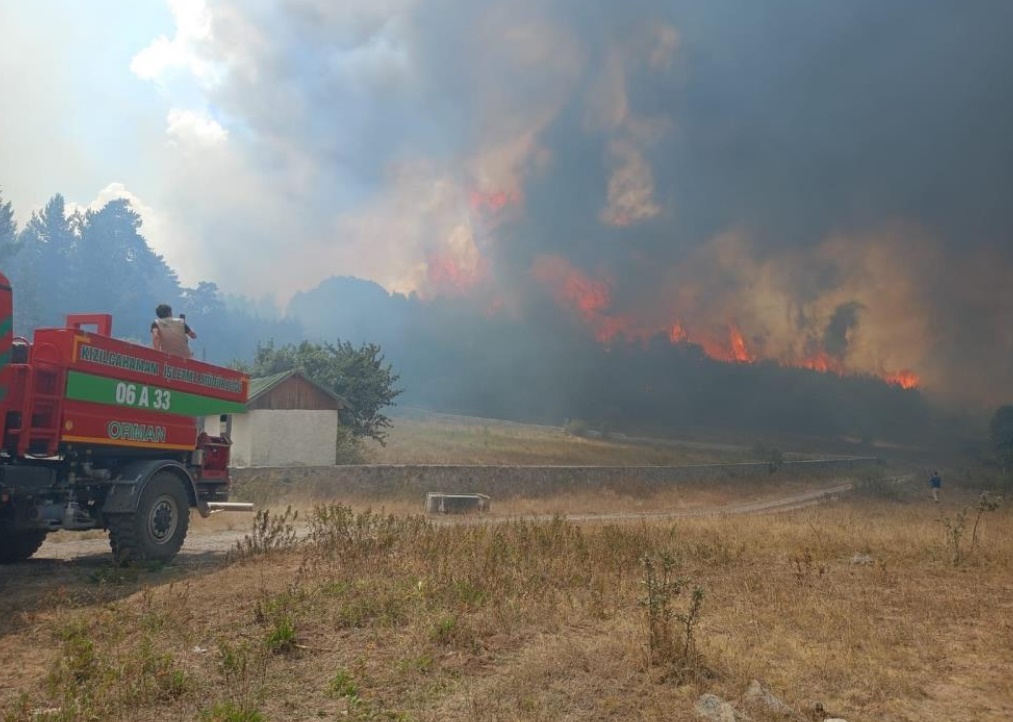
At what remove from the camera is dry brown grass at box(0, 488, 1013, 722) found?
5.12 m

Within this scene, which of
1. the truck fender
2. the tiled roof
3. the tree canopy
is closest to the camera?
the truck fender

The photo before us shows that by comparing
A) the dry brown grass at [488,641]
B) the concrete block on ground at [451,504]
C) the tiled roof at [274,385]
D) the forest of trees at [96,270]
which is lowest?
the dry brown grass at [488,641]

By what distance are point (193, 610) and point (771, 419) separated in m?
73.5

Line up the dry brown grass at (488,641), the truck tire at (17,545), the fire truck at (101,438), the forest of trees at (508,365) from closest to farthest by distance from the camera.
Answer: the dry brown grass at (488,641) → the fire truck at (101,438) → the truck tire at (17,545) → the forest of trees at (508,365)

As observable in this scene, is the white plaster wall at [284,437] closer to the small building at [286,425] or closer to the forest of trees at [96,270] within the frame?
the small building at [286,425]

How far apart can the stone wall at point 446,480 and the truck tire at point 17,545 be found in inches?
469

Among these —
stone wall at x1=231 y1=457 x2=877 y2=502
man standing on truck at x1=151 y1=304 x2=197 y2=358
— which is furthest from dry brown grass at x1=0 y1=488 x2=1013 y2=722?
stone wall at x1=231 y1=457 x2=877 y2=502

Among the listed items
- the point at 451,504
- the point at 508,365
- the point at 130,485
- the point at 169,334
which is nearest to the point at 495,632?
the point at 130,485

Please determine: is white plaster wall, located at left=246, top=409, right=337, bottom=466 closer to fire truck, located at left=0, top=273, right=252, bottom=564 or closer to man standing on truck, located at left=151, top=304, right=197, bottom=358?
fire truck, located at left=0, top=273, right=252, bottom=564

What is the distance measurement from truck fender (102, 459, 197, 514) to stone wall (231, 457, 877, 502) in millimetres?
13032

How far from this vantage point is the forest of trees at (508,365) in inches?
2916

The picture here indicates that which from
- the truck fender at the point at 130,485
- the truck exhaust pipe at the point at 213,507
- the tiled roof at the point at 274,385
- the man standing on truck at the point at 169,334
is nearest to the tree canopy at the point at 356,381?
A: the tiled roof at the point at 274,385

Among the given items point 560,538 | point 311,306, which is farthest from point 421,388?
point 560,538

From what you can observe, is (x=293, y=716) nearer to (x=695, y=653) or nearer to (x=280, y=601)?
(x=280, y=601)
